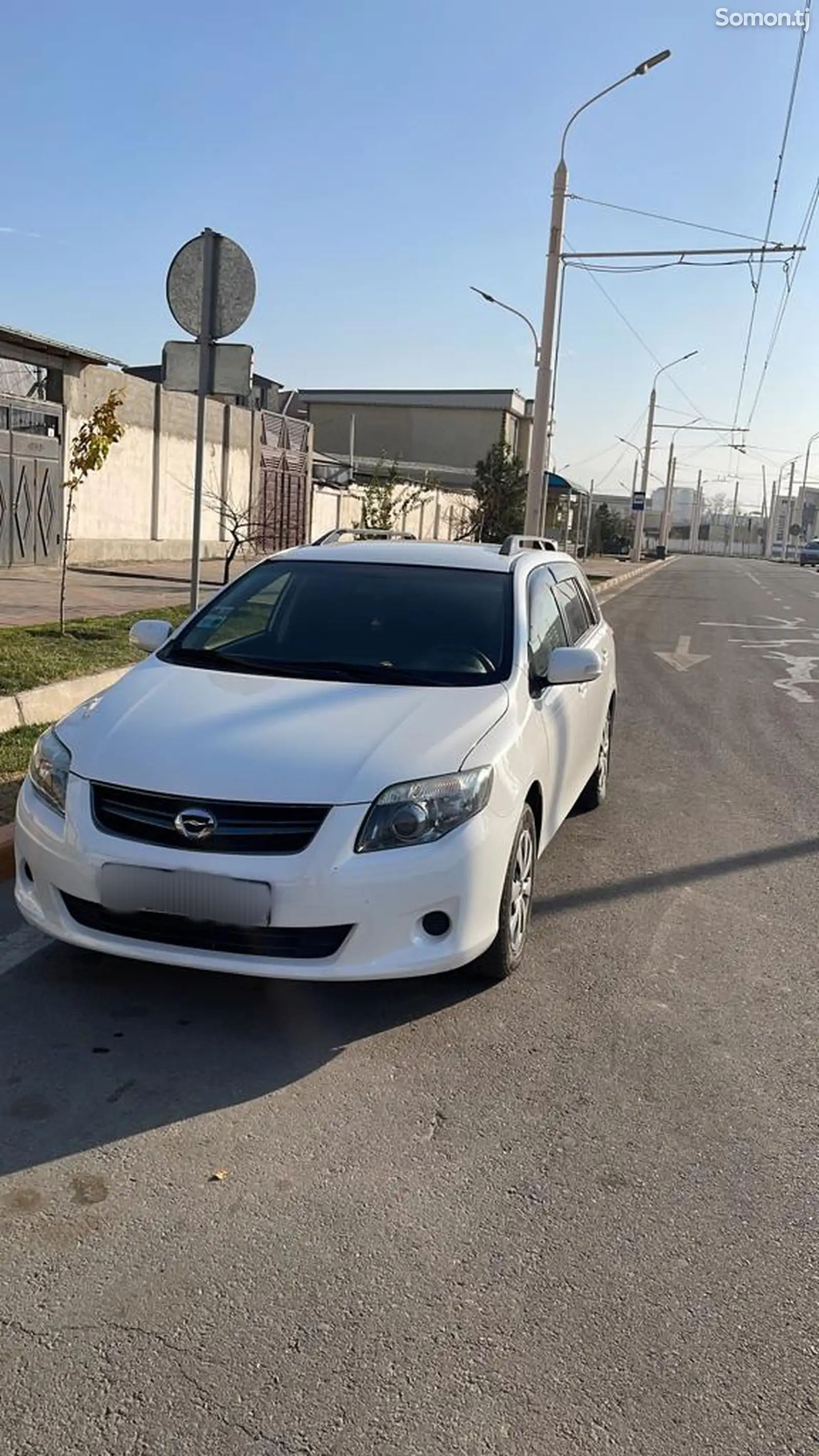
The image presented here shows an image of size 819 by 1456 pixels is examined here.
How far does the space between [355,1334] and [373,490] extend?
20.0m

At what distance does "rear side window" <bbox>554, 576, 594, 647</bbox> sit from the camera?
232 inches

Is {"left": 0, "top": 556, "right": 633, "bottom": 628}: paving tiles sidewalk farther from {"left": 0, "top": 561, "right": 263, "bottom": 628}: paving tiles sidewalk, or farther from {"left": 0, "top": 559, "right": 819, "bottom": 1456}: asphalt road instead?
{"left": 0, "top": 559, "right": 819, "bottom": 1456}: asphalt road

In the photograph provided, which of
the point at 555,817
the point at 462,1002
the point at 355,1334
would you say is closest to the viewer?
the point at 355,1334

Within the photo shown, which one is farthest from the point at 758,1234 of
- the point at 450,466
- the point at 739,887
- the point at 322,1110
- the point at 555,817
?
the point at 450,466

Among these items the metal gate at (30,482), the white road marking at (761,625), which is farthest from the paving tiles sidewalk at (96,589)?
the white road marking at (761,625)

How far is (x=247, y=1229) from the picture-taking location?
8.94 feet

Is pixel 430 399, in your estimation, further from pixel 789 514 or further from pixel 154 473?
pixel 789 514

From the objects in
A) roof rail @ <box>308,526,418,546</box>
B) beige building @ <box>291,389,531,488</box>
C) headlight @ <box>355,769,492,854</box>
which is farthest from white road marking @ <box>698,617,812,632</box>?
beige building @ <box>291,389,531,488</box>

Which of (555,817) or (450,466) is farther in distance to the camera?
(450,466)

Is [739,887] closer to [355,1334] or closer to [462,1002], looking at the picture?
[462,1002]

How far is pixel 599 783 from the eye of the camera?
676 cm

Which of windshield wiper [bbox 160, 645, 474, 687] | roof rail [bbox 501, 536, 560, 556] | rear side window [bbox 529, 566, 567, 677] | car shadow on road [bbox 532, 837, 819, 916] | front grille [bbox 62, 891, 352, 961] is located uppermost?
roof rail [bbox 501, 536, 560, 556]

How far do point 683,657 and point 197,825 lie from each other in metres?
12.4

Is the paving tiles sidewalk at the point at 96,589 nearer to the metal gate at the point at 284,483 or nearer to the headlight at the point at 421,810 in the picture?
the metal gate at the point at 284,483
